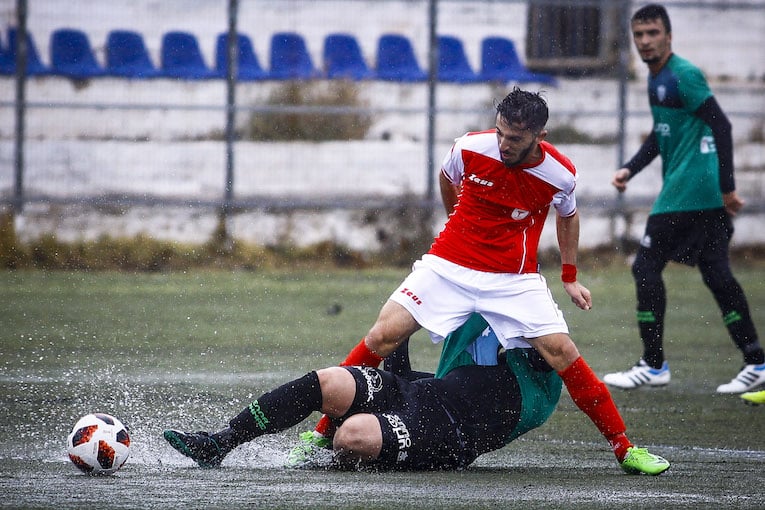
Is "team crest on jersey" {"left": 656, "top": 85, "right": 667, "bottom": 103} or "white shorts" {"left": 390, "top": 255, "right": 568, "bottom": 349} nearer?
"white shorts" {"left": 390, "top": 255, "right": 568, "bottom": 349}

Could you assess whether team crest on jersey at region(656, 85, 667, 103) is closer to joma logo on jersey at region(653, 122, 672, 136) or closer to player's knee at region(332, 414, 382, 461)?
joma logo on jersey at region(653, 122, 672, 136)

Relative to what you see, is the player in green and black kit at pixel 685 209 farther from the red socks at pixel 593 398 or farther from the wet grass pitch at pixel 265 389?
the red socks at pixel 593 398

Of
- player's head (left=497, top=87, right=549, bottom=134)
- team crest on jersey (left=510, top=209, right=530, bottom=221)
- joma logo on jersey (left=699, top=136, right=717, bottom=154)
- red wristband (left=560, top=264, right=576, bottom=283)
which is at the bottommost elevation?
red wristband (left=560, top=264, right=576, bottom=283)

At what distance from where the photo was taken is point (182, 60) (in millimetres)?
16250

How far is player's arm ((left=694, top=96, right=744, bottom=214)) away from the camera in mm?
8633

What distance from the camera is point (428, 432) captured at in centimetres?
565

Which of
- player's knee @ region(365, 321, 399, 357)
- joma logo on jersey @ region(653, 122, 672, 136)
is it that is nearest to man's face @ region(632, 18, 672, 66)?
joma logo on jersey @ region(653, 122, 672, 136)

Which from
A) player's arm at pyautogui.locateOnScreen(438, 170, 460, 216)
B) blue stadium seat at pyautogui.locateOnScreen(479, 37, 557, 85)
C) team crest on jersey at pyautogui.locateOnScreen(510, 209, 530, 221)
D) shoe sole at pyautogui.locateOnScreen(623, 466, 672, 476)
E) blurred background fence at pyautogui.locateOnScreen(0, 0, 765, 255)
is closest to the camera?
shoe sole at pyautogui.locateOnScreen(623, 466, 672, 476)

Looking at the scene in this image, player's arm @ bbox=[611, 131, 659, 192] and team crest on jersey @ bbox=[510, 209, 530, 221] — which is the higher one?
player's arm @ bbox=[611, 131, 659, 192]

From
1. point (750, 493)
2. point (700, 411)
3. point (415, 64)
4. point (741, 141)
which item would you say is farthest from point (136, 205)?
point (750, 493)

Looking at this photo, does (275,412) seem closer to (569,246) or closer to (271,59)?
(569,246)

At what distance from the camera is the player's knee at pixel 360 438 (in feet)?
18.0

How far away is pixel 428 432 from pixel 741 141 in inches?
514

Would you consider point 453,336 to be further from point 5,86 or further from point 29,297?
point 5,86
